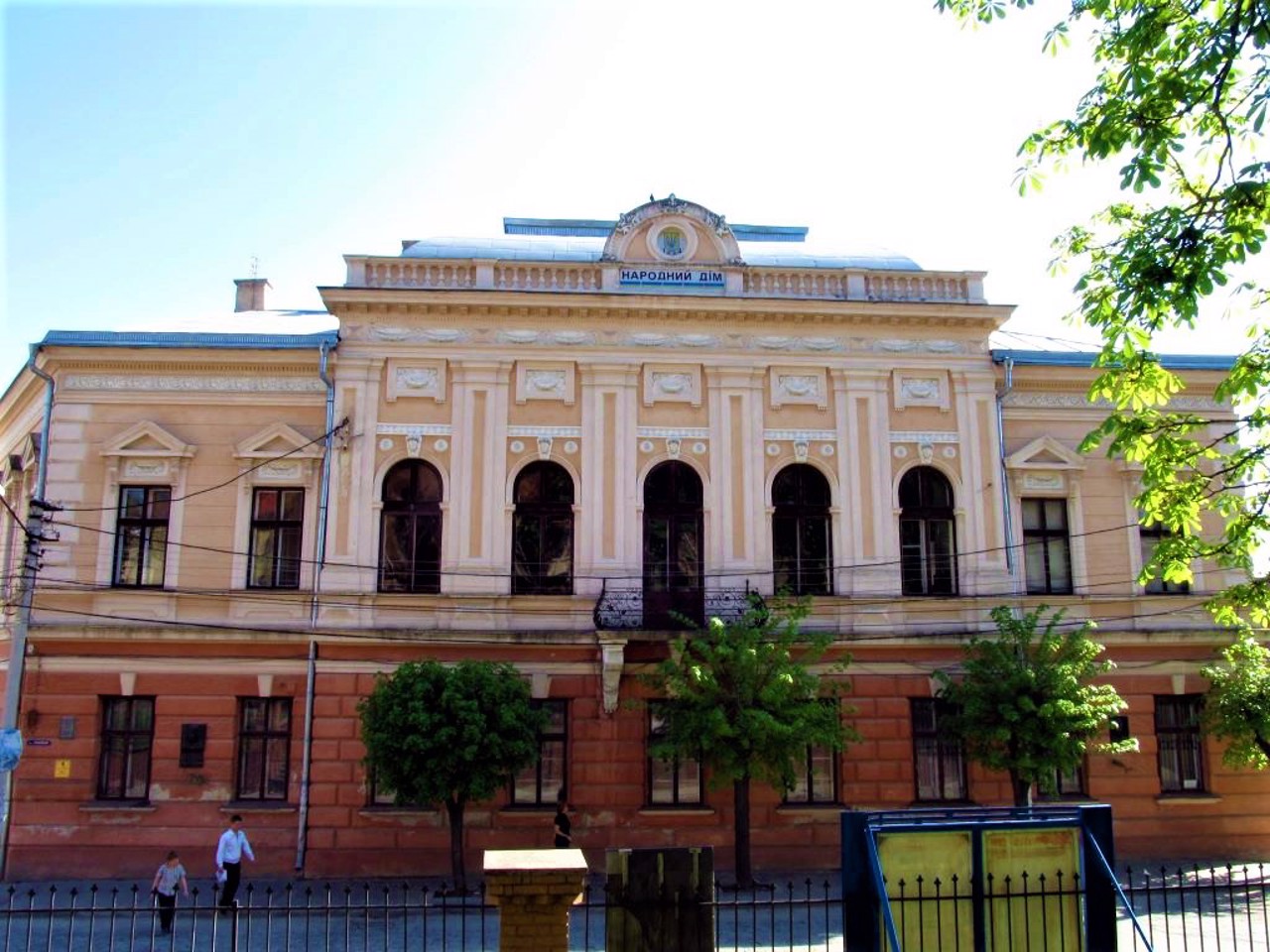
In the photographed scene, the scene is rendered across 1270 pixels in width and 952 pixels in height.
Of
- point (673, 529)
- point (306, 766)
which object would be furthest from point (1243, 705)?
point (306, 766)

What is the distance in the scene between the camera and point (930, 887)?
996 centimetres

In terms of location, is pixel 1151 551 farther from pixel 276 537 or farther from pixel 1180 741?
pixel 276 537

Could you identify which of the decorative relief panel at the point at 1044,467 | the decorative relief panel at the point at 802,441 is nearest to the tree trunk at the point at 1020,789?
the decorative relief panel at the point at 1044,467

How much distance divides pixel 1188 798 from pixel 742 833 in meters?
8.46

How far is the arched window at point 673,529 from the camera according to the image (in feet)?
66.1

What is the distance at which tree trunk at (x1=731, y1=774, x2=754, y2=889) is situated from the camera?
1762 cm

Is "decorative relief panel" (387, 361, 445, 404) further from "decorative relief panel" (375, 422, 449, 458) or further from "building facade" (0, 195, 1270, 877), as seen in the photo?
"decorative relief panel" (375, 422, 449, 458)

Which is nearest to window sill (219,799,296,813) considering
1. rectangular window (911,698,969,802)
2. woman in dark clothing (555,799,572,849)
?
woman in dark clothing (555,799,572,849)

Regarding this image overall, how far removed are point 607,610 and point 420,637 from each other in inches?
129

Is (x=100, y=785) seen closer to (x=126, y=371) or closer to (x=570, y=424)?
(x=126, y=371)

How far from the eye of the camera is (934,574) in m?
20.7

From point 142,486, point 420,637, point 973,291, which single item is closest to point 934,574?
point 973,291

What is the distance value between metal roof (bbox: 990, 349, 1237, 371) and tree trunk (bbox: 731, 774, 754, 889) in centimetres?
949

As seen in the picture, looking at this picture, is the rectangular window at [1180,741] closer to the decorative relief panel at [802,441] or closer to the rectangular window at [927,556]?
the rectangular window at [927,556]
